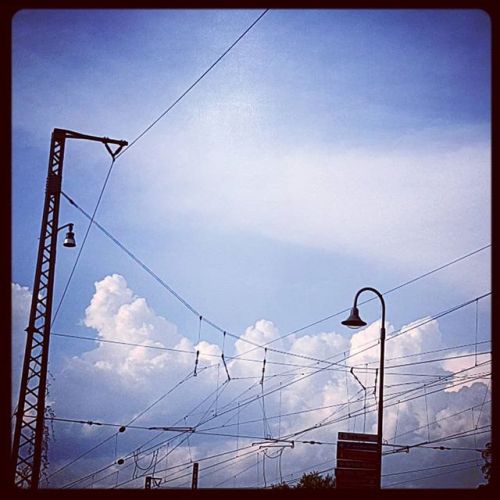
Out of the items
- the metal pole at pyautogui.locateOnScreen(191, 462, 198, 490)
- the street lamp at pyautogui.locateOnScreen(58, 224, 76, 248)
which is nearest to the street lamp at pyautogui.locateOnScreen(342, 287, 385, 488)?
the street lamp at pyautogui.locateOnScreen(58, 224, 76, 248)

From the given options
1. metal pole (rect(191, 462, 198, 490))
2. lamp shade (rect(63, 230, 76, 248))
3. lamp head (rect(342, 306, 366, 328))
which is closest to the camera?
lamp shade (rect(63, 230, 76, 248))

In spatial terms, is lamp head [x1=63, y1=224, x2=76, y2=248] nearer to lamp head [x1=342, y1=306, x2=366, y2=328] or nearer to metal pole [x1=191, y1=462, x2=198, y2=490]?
lamp head [x1=342, y1=306, x2=366, y2=328]

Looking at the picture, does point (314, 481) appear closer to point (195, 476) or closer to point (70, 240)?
point (195, 476)

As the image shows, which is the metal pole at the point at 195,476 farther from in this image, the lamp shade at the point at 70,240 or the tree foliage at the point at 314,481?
the lamp shade at the point at 70,240

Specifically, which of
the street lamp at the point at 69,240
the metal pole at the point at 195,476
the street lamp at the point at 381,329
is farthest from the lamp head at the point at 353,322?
the metal pole at the point at 195,476

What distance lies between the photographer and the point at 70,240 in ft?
58.3

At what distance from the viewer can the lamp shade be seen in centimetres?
1773

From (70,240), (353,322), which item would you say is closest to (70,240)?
(70,240)
